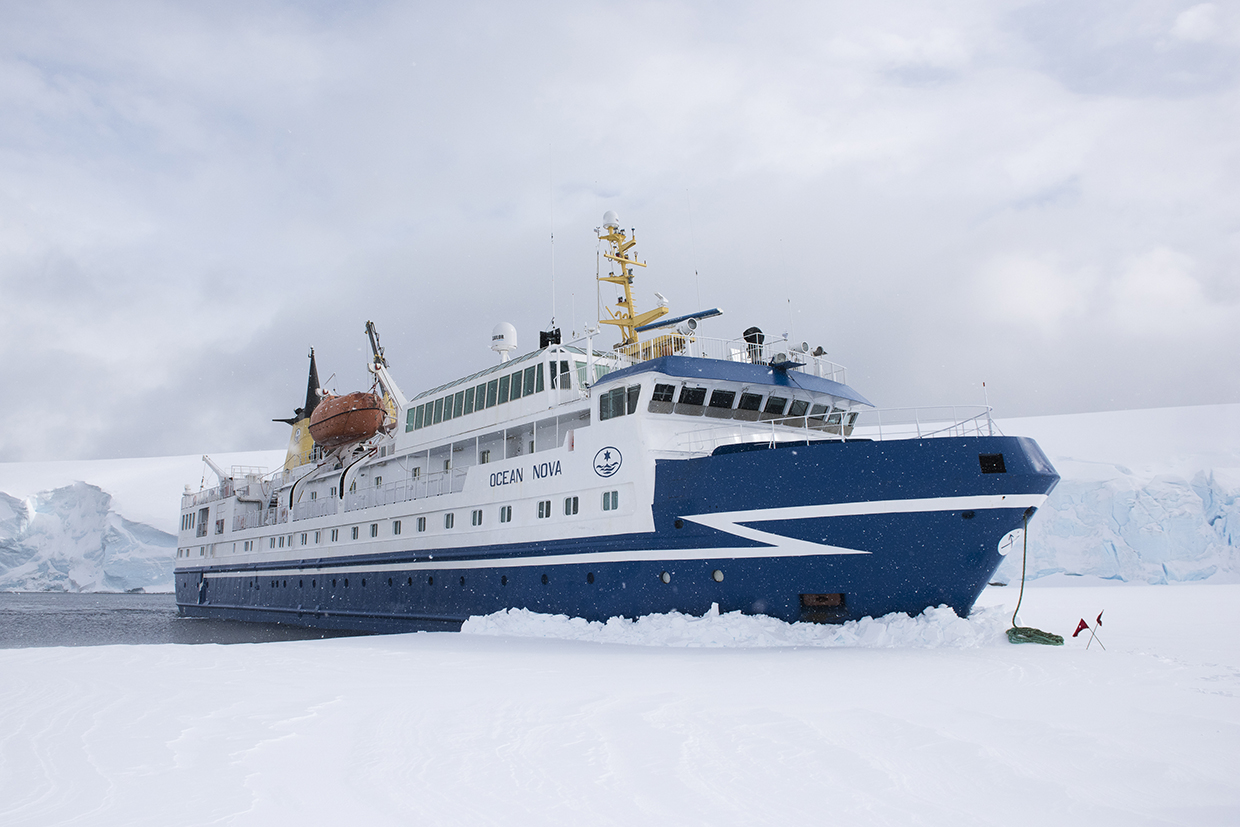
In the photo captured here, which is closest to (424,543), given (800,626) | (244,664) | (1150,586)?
(244,664)

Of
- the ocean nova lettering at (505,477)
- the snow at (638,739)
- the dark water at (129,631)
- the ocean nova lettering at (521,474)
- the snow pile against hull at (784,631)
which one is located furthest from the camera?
the dark water at (129,631)

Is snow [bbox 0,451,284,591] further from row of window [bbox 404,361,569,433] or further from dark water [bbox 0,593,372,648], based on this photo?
row of window [bbox 404,361,569,433]

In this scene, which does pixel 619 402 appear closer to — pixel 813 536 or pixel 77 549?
pixel 813 536

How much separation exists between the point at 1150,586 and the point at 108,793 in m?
38.1

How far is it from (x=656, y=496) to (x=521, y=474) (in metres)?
4.17

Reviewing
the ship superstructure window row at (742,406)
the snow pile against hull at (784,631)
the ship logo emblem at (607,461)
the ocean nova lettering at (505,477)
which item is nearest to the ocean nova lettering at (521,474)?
the ocean nova lettering at (505,477)

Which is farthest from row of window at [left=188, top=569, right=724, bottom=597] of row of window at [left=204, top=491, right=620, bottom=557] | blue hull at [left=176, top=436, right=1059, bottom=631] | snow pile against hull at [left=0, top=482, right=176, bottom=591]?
snow pile against hull at [left=0, top=482, right=176, bottom=591]

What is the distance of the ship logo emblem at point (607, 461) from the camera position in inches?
589

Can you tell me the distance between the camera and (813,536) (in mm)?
12555

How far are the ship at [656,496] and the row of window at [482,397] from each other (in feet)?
0.21

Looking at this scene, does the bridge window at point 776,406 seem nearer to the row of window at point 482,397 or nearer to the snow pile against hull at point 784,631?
the row of window at point 482,397

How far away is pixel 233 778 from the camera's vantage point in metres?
4.82

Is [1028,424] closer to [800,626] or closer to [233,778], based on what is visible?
[800,626]

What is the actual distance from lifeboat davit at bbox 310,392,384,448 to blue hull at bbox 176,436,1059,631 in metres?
12.7
